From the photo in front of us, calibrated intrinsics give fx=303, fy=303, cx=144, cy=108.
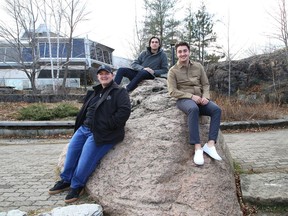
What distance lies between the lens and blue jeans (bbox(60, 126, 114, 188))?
13.2 feet

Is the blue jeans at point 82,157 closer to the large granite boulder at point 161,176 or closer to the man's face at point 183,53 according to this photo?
the large granite boulder at point 161,176

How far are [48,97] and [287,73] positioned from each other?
43.5ft

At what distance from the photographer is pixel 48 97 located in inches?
619

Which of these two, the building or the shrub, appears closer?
the shrub

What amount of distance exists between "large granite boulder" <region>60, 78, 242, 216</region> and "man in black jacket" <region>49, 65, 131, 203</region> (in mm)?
169

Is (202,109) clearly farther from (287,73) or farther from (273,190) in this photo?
(287,73)

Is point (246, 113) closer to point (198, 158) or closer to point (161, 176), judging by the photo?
point (198, 158)

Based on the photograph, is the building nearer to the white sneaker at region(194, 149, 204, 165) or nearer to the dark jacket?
the dark jacket

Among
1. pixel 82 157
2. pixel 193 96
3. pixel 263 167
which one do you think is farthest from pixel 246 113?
pixel 82 157

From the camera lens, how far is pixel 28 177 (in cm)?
522

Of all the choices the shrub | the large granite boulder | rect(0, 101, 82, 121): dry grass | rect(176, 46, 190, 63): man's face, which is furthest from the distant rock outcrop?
the large granite boulder

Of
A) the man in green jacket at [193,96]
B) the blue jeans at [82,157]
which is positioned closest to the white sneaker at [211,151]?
the man in green jacket at [193,96]

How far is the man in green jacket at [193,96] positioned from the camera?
3977 millimetres

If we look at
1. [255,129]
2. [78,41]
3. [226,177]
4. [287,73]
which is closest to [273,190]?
[226,177]
